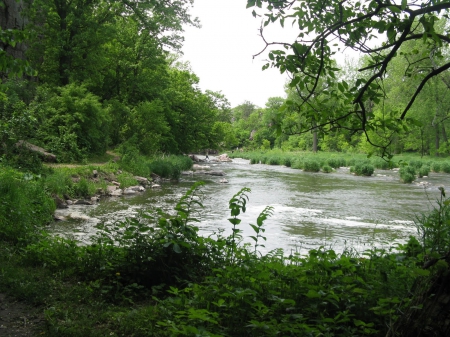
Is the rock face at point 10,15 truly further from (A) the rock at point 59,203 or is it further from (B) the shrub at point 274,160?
(B) the shrub at point 274,160

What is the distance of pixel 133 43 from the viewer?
1078 inches

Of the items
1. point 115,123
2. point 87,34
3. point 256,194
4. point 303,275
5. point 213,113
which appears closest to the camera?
point 303,275

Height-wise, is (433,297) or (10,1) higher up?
(10,1)

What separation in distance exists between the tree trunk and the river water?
3.20 m

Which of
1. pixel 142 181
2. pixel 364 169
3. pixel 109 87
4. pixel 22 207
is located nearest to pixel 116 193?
pixel 142 181

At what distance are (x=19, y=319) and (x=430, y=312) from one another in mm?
3244

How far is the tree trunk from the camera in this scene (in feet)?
7.51

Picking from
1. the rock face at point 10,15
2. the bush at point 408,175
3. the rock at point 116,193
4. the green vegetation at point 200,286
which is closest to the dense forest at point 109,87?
the rock face at point 10,15

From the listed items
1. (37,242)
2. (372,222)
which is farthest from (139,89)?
(37,242)

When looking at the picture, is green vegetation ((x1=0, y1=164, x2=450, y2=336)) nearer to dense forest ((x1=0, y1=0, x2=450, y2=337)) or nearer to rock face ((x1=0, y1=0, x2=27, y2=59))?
dense forest ((x1=0, y1=0, x2=450, y2=337))

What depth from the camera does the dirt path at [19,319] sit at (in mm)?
3289

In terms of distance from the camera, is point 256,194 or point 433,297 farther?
point 256,194

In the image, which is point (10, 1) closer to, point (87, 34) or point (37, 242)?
point (87, 34)

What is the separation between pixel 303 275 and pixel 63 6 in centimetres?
2216
